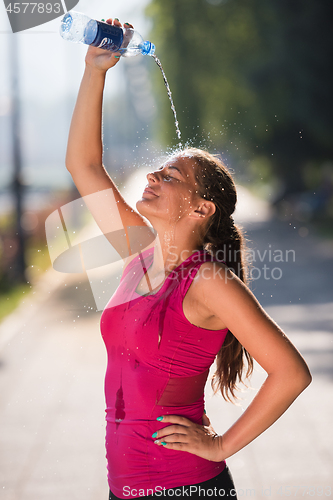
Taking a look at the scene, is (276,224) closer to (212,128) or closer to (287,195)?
(287,195)

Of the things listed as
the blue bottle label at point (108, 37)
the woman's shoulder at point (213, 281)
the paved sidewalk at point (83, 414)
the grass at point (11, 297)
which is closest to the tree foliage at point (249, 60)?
the grass at point (11, 297)

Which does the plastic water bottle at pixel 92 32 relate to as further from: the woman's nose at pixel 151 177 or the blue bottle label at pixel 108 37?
the woman's nose at pixel 151 177

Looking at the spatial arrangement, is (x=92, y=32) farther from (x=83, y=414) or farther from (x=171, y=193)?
(x=83, y=414)

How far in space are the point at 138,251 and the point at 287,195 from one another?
950 inches

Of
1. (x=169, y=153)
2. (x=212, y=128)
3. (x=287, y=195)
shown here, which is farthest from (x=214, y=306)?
(x=287, y=195)

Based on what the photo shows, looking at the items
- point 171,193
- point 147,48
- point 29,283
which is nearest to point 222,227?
point 171,193

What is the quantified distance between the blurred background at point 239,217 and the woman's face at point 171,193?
243 mm

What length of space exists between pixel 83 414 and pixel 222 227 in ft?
10.1

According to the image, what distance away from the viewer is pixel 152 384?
177cm

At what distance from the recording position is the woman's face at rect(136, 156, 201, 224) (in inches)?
77.9

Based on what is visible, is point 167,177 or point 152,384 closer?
point 152,384

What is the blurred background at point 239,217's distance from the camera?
3904mm

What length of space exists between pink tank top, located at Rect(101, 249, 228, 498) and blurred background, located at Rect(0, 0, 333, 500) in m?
0.64

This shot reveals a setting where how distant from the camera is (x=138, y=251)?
2.29m
